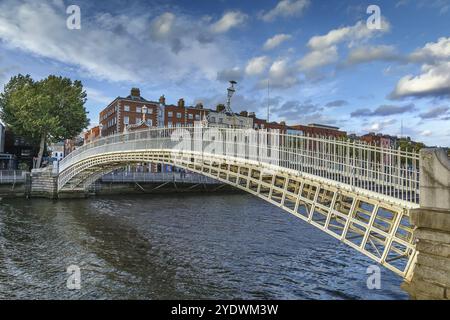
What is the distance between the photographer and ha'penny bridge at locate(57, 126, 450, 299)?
7.32 meters

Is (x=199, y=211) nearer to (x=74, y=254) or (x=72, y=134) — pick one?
(x=74, y=254)

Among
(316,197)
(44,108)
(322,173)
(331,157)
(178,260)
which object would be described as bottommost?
(178,260)

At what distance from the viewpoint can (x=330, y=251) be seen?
16562mm

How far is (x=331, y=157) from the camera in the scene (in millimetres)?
11727

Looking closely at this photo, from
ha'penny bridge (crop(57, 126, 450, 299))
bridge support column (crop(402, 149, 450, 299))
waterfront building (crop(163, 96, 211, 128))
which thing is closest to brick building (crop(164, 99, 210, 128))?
waterfront building (crop(163, 96, 211, 128))

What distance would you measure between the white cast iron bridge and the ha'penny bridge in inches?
1.2

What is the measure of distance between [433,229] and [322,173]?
4.66 meters

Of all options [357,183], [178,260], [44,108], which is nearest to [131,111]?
[44,108]

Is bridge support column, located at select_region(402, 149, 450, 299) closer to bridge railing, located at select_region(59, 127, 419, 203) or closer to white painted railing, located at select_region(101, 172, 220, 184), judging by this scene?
bridge railing, located at select_region(59, 127, 419, 203)

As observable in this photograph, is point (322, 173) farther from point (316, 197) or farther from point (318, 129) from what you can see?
point (318, 129)

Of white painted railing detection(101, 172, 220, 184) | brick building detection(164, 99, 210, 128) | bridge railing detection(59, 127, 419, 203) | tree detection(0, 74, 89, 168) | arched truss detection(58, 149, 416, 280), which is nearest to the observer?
arched truss detection(58, 149, 416, 280)

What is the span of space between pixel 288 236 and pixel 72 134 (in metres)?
44.6

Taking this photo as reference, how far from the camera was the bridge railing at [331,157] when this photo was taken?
947 cm
